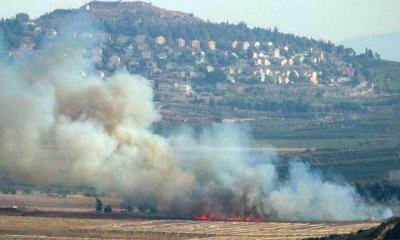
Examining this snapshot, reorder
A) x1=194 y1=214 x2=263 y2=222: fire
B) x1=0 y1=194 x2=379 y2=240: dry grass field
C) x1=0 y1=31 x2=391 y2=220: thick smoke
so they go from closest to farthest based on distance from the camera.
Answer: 1. x1=0 y1=194 x2=379 y2=240: dry grass field
2. x1=194 y1=214 x2=263 y2=222: fire
3. x1=0 y1=31 x2=391 y2=220: thick smoke

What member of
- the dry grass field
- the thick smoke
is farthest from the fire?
the dry grass field

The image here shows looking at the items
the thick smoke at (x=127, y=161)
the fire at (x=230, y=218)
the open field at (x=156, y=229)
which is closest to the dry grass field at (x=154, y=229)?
the open field at (x=156, y=229)

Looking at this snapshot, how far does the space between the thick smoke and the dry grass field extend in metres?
3.96

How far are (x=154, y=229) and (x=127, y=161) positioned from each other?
1138cm

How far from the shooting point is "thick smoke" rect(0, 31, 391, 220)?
85062 mm

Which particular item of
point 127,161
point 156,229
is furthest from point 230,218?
point 127,161

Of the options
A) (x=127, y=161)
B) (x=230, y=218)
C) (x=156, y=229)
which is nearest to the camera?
(x=156, y=229)

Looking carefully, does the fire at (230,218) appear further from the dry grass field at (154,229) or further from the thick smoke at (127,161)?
the dry grass field at (154,229)

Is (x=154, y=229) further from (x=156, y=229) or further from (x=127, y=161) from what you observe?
(x=127, y=161)

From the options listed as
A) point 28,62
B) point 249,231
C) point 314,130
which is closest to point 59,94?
point 28,62

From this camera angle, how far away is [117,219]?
82.7 metres

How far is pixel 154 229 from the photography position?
7725 centimetres

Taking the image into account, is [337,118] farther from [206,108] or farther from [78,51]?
[78,51]

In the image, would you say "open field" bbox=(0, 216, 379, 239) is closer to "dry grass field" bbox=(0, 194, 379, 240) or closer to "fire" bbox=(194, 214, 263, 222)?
"dry grass field" bbox=(0, 194, 379, 240)
